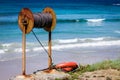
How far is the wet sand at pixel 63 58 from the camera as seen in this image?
15562 millimetres

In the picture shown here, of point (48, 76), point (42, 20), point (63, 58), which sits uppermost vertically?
point (42, 20)

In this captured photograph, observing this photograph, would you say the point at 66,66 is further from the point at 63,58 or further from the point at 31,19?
the point at 63,58

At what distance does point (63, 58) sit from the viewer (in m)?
18.1

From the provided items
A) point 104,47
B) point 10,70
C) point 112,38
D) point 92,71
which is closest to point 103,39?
point 112,38

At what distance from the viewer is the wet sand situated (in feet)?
51.1

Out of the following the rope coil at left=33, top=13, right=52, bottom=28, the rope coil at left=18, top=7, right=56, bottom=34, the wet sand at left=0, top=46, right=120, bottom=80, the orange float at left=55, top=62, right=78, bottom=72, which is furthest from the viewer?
the wet sand at left=0, top=46, right=120, bottom=80

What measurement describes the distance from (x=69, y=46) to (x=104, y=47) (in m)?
1.68

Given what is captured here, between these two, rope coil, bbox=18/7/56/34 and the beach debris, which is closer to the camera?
rope coil, bbox=18/7/56/34

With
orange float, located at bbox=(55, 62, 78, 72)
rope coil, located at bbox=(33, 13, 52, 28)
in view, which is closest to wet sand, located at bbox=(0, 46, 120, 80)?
orange float, located at bbox=(55, 62, 78, 72)

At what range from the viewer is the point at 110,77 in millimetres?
11641

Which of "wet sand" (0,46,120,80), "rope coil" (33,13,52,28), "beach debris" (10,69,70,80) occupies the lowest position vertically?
"wet sand" (0,46,120,80)

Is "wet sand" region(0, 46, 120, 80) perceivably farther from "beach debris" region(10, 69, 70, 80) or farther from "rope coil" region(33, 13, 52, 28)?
"rope coil" region(33, 13, 52, 28)

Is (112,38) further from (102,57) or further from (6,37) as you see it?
(102,57)

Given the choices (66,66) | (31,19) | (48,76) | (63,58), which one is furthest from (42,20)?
(63,58)
